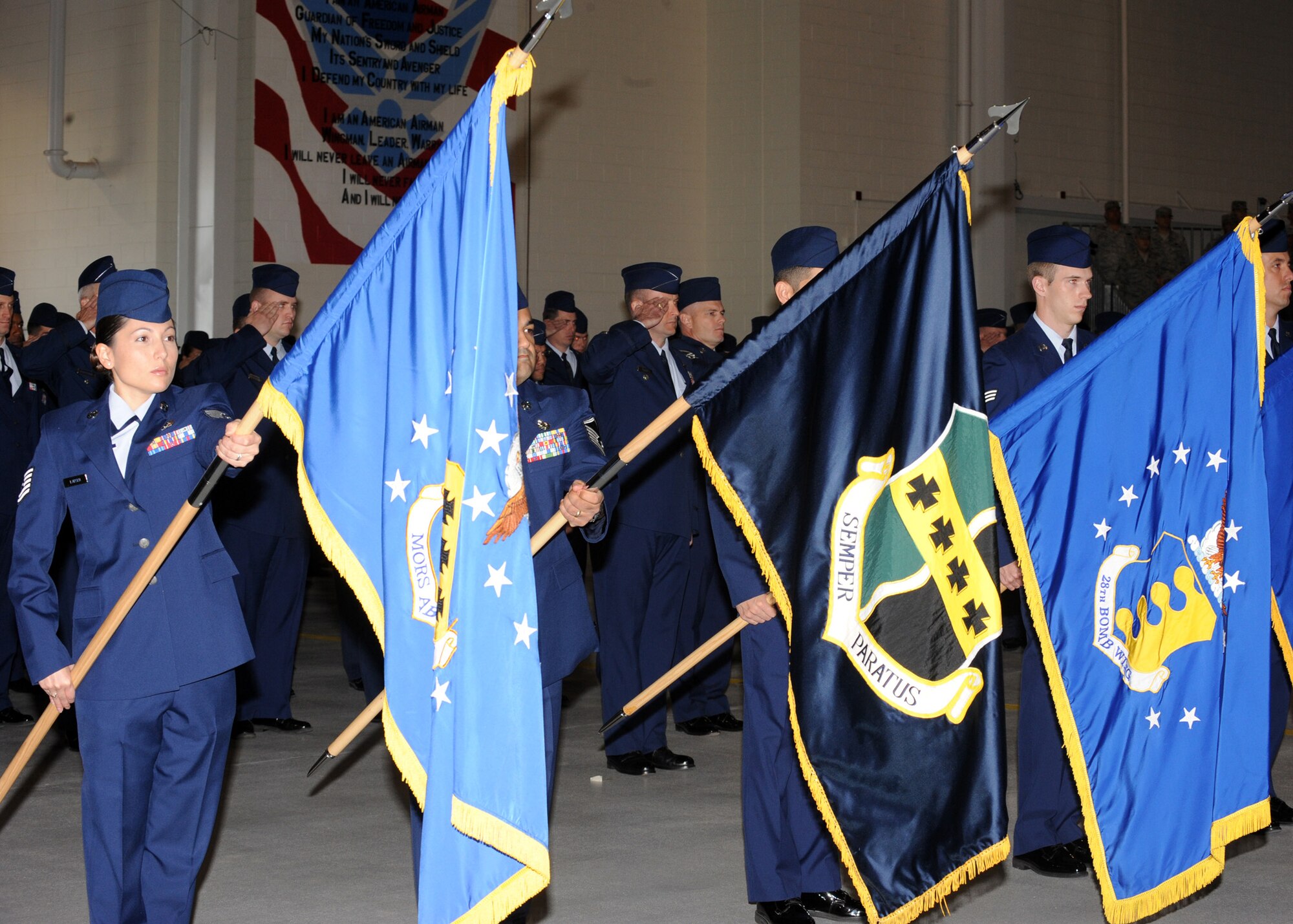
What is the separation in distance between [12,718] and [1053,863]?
4540 millimetres

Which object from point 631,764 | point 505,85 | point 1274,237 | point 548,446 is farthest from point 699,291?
point 505,85

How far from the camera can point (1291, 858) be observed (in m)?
4.67

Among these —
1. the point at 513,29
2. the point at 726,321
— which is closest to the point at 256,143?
the point at 513,29

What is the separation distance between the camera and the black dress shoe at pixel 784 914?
13.0 feet

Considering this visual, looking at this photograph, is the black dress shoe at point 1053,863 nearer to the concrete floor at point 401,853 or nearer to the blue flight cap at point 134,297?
the concrete floor at point 401,853

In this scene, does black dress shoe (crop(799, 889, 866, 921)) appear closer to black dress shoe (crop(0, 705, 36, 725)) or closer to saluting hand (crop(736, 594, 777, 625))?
saluting hand (crop(736, 594, 777, 625))

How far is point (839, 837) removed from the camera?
3260mm

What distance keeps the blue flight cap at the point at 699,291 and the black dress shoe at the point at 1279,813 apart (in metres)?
2.86

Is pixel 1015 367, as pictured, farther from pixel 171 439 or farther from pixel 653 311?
pixel 171 439

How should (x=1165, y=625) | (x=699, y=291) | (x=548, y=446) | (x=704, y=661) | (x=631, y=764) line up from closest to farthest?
(x=1165, y=625) → (x=548, y=446) → (x=631, y=764) → (x=699, y=291) → (x=704, y=661)

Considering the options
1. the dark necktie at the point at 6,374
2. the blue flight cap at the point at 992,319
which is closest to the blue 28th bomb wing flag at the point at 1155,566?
the dark necktie at the point at 6,374

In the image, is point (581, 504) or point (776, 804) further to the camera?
point (776, 804)

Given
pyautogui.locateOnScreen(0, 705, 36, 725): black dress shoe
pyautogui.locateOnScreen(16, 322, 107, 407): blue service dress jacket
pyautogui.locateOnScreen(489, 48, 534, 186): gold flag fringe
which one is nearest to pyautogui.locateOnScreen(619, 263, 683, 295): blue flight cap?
pyautogui.locateOnScreen(16, 322, 107, 407): blue service dress jacket

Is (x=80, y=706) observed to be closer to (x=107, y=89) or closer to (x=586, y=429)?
(x=586, y=429)
